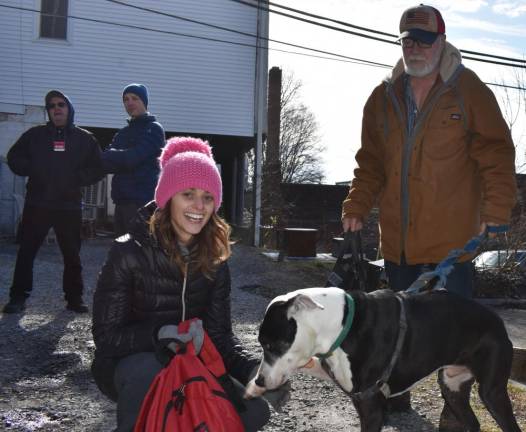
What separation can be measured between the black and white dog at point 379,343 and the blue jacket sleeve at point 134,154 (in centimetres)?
326

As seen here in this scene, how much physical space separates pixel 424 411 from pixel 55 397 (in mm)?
2367

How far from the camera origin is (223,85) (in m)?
14.9

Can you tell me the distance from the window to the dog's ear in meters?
13.3

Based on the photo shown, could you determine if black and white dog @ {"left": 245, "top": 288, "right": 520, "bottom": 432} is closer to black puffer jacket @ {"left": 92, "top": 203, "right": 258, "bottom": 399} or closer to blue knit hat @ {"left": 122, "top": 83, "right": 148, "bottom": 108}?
black puffer jacket @ {"left": 92, "top": 203, "right": 258, "bottom": 399}

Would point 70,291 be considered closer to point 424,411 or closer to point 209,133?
point 424,411

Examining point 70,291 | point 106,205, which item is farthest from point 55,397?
point 106,205

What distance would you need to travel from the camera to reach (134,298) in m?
2.90

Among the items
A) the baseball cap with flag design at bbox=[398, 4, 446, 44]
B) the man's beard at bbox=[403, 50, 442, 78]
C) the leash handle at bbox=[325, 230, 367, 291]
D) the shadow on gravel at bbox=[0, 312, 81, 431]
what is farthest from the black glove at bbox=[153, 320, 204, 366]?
the baseball cap with flag design at bbox=[398, 4, 446, 44]

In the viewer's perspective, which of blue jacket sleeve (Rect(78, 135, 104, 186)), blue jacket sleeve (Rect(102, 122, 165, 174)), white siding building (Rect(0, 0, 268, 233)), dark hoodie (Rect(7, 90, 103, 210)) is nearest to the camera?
blue jacket sleeve (Rect(102, 122, 165, 174))

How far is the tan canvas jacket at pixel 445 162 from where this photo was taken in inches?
133

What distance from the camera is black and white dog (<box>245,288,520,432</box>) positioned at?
110 inches

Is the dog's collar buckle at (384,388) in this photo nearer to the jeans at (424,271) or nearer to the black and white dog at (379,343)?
the black and white dog at (379,343)

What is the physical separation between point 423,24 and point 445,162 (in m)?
0.77

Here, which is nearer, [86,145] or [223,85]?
[86,145]
